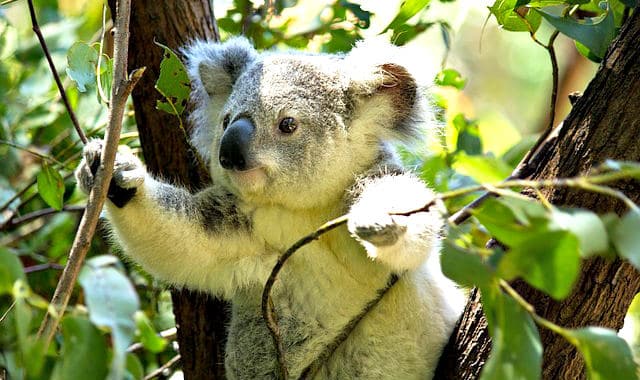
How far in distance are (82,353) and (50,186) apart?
1.49m

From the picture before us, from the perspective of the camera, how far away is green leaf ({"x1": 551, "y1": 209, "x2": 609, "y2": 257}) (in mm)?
1184

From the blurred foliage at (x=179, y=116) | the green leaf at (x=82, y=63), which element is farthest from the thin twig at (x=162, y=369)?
the green leaf at (x=82, y=63)

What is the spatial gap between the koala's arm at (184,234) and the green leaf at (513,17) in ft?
3.46

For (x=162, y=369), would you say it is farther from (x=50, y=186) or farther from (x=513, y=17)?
(x=513, y=17)

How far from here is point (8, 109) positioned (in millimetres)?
3975

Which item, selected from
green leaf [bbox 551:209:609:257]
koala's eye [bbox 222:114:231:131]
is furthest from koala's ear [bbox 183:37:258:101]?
green leaf [bbox 551:209:609:257]

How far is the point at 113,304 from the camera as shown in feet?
3.99

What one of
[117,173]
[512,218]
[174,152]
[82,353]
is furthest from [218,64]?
[82,353]

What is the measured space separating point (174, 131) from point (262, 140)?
2.10 ft

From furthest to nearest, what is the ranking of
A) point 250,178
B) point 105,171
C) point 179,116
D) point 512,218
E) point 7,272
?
point 179,116 < point 250,178 < point 105,171 < point 512,218 < point 7,272

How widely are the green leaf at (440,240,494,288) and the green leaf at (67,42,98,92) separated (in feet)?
4.57

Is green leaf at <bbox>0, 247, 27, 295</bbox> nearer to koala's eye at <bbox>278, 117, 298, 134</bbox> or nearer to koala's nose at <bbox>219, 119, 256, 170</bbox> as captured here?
koala's nose at <bbox>219, 119, 256, 170</bbox>

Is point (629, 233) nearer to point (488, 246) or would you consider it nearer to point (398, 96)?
point (488, 246)

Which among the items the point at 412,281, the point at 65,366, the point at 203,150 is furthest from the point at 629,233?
the point at 203,150
